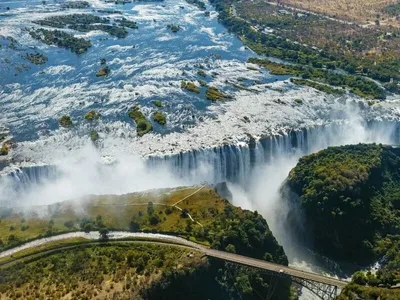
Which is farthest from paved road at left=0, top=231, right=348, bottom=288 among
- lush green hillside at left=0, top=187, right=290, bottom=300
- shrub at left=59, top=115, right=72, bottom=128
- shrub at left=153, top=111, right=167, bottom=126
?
shrub at left=153, top=111, right=167, bottom=126

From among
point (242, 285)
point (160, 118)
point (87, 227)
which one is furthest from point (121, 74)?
point (242, 285)

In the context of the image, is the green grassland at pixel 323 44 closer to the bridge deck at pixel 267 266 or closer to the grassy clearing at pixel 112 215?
the grassy clearing at pixel 112 215

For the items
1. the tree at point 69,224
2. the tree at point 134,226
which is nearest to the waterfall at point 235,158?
the tree at point 69,224

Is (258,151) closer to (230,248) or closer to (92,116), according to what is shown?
(230,248)

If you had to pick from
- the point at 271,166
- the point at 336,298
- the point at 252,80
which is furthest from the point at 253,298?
the point at 252,80

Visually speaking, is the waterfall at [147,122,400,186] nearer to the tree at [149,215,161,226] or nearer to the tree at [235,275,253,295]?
the tree at [149,215,161,226]
